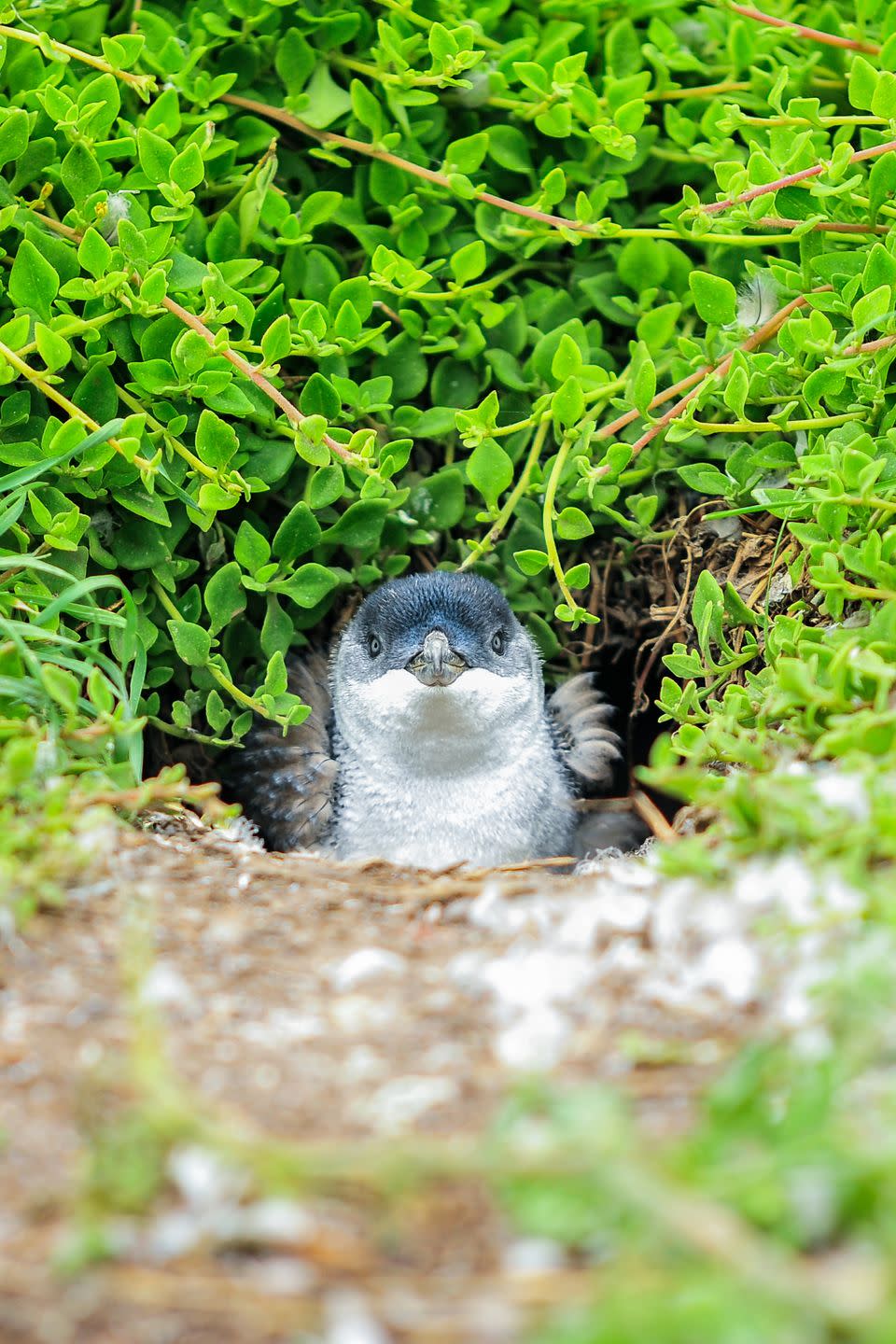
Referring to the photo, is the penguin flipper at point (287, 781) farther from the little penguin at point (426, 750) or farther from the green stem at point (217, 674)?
the green stem at point (217, 674)

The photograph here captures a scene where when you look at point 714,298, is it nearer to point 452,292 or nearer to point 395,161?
point 452,292

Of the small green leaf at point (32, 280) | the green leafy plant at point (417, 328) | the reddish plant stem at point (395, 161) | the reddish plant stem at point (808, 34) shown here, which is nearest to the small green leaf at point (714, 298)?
the green leafy plant at point (417, 328)

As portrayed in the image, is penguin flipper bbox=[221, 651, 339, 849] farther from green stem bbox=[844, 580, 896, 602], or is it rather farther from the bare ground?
green stem bbox=[844, 580, 896, 602]

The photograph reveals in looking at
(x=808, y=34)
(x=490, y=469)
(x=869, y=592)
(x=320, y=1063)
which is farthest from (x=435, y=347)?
(x=320, y=1063)

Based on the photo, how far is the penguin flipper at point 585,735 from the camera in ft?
13.3

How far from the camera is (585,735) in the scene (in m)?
4.07

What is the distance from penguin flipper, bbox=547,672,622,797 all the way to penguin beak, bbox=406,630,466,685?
0.68 metres

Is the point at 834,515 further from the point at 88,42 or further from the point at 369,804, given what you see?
the point at 88,42

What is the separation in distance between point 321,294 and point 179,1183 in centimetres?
259

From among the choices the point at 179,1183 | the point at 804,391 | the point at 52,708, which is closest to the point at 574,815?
the point at 804,391

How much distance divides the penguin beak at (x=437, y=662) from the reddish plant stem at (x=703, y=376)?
0.60 m

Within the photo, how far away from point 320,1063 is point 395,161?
257cm

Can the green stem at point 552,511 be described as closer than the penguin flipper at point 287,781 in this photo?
Yes

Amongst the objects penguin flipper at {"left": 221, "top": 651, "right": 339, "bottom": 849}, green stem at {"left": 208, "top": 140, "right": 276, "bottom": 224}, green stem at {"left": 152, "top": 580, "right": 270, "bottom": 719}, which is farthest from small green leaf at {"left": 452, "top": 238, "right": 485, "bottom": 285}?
penguin flipper at {"left": 221, "top": 651, "right": 339, "bottom": 849}
